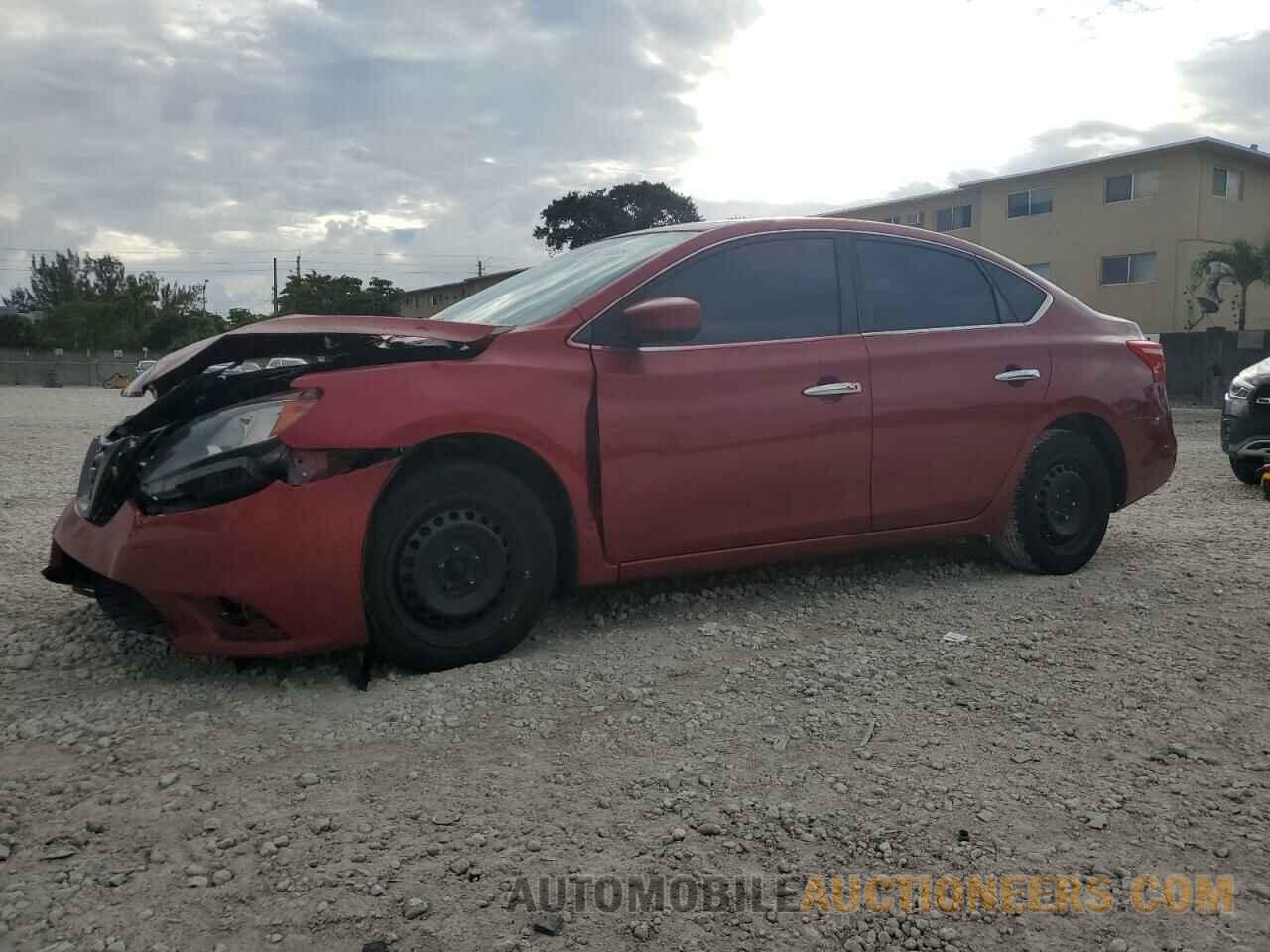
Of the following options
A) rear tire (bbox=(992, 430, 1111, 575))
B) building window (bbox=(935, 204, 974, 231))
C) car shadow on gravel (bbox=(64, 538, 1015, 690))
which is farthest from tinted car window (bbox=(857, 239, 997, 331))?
building window (bbox=(935, 204, 974, 231))

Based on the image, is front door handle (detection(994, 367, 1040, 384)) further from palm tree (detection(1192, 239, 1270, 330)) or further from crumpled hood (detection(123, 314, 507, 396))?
palm tree (detection(1192, 239, 1270, 330))

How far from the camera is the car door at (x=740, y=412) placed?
12.2ft

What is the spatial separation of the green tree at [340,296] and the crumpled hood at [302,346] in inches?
2042

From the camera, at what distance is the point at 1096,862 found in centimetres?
228

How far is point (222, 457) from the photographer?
10.3 ft

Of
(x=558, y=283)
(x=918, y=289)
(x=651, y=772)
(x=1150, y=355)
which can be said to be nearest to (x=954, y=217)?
(x=1150, y=355)

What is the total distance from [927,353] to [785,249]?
0.77 m

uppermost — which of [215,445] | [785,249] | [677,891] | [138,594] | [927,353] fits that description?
[785,249]

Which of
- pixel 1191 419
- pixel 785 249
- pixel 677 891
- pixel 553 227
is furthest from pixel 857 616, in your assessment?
pixel 553 227

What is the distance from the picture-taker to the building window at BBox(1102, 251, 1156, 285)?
1179 inches

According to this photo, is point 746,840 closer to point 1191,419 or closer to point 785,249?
point 785,249

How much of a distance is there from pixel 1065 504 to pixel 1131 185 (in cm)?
2967

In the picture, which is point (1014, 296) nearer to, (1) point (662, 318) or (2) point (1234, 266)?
(1) point (662, 318)

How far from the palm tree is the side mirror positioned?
28076mm
